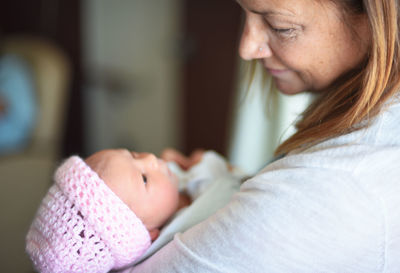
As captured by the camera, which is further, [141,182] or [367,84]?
[141,182]

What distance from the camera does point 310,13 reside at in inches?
31.3

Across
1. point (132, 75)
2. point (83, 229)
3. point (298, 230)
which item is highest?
point (298, 230)

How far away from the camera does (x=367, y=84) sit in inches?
30.1

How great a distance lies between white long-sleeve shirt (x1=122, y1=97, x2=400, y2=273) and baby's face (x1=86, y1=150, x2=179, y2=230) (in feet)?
0.89

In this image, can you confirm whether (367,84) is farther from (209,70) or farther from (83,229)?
(209,70)

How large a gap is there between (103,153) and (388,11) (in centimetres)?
68

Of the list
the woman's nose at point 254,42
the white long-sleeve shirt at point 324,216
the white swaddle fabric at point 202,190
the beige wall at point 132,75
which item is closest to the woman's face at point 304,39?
the woman's nose at point 254,42

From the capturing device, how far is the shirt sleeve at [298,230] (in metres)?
0.71

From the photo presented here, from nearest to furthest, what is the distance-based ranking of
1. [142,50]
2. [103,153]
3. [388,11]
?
[388,11], [103,153], [142,50]

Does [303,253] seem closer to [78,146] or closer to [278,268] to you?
[278,268]

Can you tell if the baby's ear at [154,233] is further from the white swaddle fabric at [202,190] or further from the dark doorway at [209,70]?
the dark doorway at [209,70]

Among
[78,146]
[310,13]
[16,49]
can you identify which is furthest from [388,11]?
[78,146]

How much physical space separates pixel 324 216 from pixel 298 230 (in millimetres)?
47

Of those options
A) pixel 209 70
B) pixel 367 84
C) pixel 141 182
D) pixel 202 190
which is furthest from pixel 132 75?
pixel 367 84
